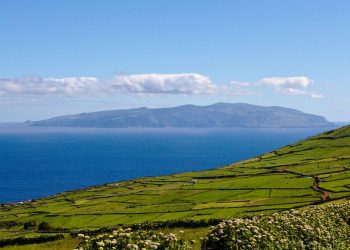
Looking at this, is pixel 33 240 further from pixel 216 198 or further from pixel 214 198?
pixel 214 198

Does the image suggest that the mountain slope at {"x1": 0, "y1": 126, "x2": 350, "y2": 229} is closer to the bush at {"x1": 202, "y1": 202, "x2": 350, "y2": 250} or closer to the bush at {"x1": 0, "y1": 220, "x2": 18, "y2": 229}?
the bush at {"x1": 0, "y1": 220, "x2": 18, "y2": 229}

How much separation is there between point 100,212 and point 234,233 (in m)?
78.6

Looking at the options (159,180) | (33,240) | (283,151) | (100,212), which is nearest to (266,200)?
(100,212)

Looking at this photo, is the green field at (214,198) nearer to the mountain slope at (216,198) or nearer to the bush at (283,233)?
the mountain slope at (216,198)

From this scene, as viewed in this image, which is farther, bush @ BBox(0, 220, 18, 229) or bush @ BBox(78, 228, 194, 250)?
bush @ BBox(0, 220, 18, 229)

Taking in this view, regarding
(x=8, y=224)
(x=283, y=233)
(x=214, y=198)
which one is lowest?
(x=8, y=224)

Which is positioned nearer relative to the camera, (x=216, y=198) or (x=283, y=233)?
(x=283, y=233)

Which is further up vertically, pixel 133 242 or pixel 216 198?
pixel 133 242

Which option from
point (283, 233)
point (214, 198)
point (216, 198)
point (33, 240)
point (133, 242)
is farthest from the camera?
point (214, 198)

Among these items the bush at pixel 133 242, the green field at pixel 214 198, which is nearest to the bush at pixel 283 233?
the bush at pixel 133 242

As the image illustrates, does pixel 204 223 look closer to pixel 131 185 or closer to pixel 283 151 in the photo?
pixel 131 185

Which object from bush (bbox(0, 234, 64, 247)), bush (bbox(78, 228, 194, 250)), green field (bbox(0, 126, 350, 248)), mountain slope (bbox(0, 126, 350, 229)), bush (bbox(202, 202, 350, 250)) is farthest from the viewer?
mountain slope (bbox(0, 126, 350, 229))

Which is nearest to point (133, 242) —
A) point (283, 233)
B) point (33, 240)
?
point (283, 233)

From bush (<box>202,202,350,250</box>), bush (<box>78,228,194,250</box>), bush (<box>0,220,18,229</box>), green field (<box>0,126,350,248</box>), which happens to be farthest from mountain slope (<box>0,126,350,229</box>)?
bush (<box>78,228,194,250</box>)
